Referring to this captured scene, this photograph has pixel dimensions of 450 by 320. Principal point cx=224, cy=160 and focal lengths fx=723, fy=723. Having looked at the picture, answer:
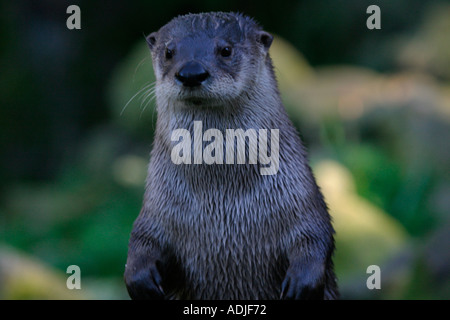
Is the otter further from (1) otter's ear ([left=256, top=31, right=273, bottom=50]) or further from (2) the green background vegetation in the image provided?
(2) the green background vegetation

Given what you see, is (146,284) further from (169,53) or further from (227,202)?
(169,53)

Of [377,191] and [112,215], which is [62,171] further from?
[377,191]

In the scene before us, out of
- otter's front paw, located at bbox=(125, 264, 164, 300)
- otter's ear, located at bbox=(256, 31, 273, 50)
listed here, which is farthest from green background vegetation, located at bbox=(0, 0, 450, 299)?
otter's front paw, located at bbox=(125, 264, 164, 300)

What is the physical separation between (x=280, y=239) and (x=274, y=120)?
0.35 meters

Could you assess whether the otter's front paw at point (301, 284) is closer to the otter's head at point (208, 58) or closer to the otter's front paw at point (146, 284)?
the otter's front paw at point (146, 284)

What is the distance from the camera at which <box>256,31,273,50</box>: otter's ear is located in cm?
213

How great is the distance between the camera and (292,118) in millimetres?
5922

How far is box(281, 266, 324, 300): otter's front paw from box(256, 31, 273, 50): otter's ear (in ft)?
2.17

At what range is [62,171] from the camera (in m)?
8.28

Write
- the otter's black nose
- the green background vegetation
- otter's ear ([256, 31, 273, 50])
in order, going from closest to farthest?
1. the otter's black nose
2. otter's ear ([256, 31, 273, 50])
3. the green background vegetation

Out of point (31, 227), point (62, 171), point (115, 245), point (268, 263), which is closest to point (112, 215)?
point (115, 245)

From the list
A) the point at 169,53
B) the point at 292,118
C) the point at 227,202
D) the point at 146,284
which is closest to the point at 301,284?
the point at 227,202
